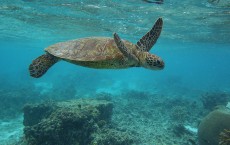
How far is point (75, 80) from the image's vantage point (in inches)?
1529

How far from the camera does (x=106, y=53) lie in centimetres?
601

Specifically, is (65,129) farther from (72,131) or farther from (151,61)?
(151,61)

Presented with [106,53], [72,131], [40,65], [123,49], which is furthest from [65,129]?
[123,49]

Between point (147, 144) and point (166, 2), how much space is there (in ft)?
32.3

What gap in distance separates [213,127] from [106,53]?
8053 millimetres

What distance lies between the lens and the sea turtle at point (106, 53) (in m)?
5.76

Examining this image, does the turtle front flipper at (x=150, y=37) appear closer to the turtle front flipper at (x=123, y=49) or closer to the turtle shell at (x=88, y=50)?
the turtle shell at (x=88, y=50)

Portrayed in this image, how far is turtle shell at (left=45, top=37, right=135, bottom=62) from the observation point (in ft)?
19.5

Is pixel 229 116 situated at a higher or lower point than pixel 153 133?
higher

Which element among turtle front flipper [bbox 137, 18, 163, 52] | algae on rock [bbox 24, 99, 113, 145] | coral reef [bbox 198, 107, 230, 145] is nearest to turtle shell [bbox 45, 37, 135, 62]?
turtle front flipper [bbox 137, 18, 163, 52]

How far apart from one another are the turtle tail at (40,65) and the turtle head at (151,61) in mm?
2822

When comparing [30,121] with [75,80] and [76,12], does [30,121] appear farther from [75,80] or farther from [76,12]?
[75,80]

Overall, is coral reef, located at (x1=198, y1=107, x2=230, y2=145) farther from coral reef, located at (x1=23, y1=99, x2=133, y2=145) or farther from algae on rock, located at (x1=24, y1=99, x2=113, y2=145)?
A: algae on rock, located at (x1=24, y1=99, x2=113, y2=145)

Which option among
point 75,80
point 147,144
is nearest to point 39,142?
point 147,144
